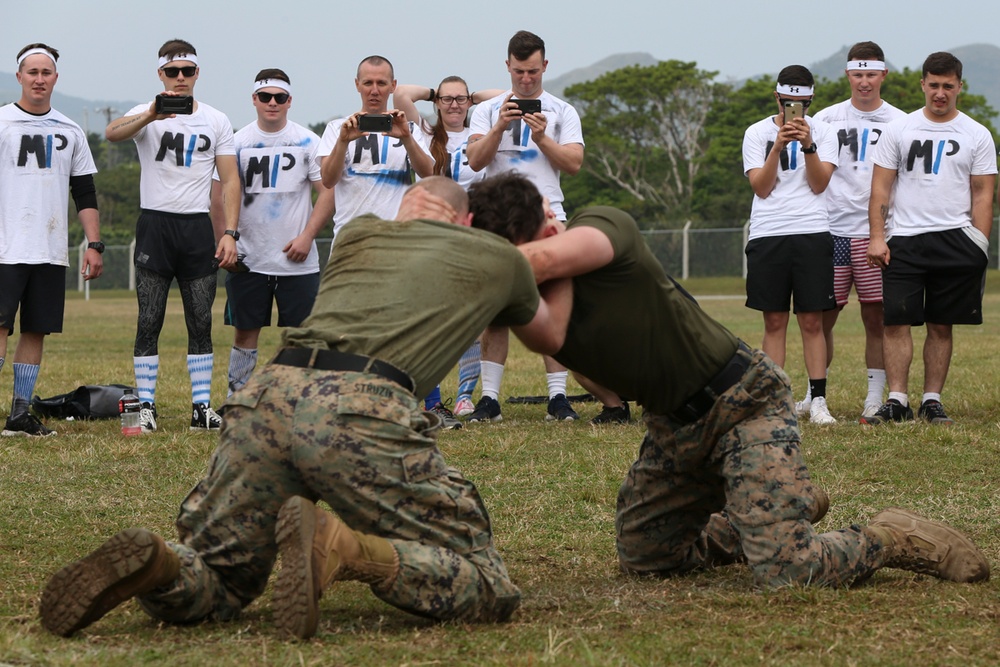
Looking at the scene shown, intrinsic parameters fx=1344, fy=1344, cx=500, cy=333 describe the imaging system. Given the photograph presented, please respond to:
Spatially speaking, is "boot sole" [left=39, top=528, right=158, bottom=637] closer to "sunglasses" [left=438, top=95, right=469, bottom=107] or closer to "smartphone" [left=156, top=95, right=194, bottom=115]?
"smartphone" [left=156, top=95, right=194, bottom=115]

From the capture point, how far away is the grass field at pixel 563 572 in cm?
389

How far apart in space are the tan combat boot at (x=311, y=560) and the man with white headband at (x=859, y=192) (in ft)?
20.7

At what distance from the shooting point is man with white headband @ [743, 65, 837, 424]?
9266 millimetres

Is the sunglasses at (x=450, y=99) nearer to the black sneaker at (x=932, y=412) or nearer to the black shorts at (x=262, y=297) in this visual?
the black shorts at (x=262, y=297)

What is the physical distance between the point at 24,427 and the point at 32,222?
4.49ft

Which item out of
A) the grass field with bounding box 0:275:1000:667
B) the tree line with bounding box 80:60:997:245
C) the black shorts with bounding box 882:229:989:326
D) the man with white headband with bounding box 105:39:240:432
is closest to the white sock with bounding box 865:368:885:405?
the grass field with bounding box 0:275:1000:667

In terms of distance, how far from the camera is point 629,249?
14.5ft

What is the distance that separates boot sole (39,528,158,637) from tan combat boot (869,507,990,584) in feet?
8.54

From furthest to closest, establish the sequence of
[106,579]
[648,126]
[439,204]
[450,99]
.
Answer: [648,126] → [450,99] → [439,204] → [106,579]

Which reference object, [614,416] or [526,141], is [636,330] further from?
[526,141]

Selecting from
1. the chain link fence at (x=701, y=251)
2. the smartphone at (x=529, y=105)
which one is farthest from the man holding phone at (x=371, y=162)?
the chain link fence at (x=701, y=251)

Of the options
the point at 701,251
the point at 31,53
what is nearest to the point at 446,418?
the point at 31,53

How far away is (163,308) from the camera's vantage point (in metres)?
9.38

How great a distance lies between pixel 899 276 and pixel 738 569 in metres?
4.50
